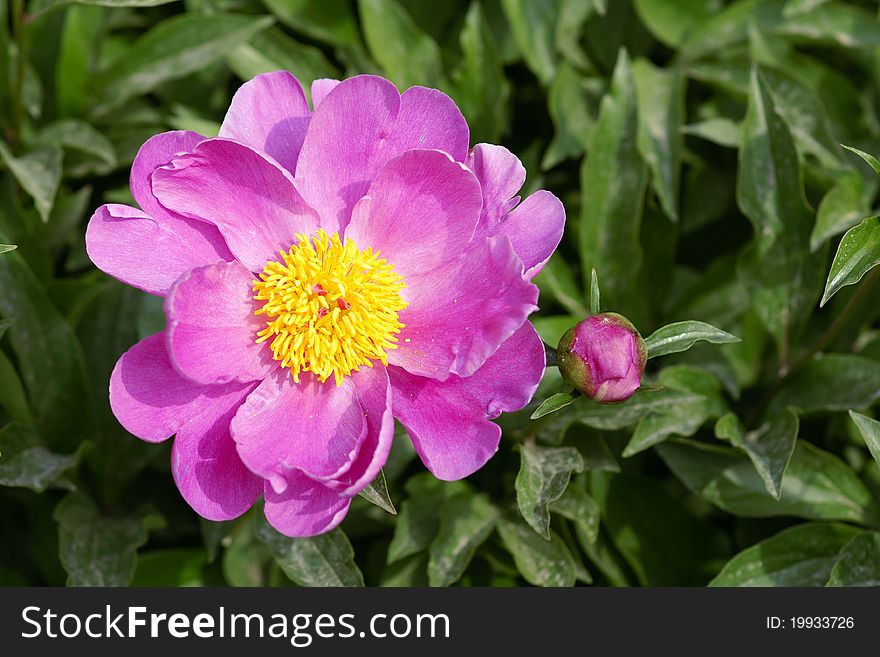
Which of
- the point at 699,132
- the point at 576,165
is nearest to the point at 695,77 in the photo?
the point at 699,132

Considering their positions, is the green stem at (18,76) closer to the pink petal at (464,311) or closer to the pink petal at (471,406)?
the pink petal at (464,311)

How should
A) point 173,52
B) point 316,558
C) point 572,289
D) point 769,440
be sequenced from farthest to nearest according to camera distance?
1. point 173,52
2. point 572,289
3. point 769,440
4. point 316,558

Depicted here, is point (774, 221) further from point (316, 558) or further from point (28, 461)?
point (28, 461)

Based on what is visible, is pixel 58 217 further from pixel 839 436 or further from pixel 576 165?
pixel 839 436

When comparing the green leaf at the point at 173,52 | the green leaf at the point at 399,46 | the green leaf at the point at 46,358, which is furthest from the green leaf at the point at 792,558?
the green leaf at the point at 173,52

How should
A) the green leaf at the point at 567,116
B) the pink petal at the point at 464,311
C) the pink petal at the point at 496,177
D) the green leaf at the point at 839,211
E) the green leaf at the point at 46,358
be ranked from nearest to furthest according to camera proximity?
the pink petal at the point at 464,311 → the pink petal at the point at 496,177 → the green leaf at the point at 46,358 → the green leaf at the point at 839,211 → the green leaf at the point at 567,116

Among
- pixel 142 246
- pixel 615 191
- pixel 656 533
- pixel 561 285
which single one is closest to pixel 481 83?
pixel 615 191

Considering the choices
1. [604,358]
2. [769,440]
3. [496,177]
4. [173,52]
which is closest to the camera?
[604,358]
